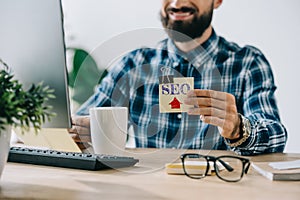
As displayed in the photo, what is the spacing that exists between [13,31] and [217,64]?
1.32 metres

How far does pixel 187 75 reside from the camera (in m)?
2.22

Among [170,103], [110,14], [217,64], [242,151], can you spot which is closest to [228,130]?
[242,151]

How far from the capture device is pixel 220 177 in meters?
1.00

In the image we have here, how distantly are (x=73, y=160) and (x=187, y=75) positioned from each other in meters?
1.18

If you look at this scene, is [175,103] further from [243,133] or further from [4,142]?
[4,142]

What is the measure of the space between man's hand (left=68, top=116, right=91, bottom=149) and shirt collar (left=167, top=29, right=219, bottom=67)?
900mm

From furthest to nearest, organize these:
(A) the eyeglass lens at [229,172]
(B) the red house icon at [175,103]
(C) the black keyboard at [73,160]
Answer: (B) the red house icon at [175,103], (C) the black keyboard at [73,160], (A) the eyeglass lens at [229,172]

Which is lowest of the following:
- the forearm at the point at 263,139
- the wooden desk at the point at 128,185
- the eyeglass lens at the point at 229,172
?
the wooden desk at the point at 128,185

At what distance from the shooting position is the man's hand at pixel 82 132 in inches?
56.3

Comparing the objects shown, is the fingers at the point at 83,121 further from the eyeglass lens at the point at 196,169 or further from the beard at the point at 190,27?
the beard at the point at 190,27

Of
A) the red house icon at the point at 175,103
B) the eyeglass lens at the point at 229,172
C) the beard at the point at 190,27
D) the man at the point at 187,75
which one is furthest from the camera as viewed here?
the beard at the point at 190,27

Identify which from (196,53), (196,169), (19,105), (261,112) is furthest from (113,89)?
(19,105)

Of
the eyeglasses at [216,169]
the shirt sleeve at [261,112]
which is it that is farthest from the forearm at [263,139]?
the eyeglasses at [216,169]

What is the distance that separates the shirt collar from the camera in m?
2.28
